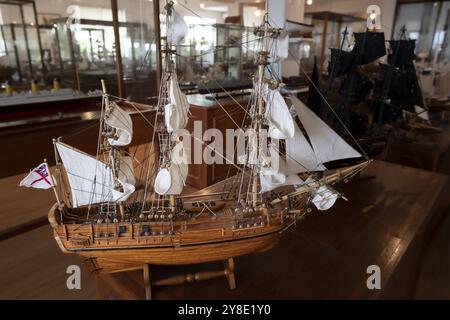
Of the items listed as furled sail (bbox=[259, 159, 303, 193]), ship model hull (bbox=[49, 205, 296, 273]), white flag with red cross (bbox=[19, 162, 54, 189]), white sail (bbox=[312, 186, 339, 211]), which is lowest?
ship model hull (bbox=[49, 205, 296, 273])

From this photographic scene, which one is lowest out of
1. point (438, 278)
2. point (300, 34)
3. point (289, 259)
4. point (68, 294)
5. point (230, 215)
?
point (438, 278)

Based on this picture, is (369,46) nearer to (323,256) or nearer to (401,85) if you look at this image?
(401,85)

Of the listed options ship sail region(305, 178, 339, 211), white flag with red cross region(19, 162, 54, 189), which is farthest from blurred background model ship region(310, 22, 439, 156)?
white flag with red cross region(19, 162, 54, 189)

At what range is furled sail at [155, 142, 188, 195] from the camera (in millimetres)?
904

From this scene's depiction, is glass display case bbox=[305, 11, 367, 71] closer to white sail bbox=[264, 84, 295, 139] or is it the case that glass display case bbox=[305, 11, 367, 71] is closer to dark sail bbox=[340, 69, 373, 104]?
dark sail bbox=[340, 69, 373, 104]

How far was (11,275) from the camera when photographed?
130 cm

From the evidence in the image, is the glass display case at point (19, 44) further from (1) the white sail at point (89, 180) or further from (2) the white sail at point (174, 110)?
(2) the white sail at point (174, 110)

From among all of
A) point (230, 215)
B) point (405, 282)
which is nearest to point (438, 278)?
point (405, 282)

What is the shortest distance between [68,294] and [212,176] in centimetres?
130

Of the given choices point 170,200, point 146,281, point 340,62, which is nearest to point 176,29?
point 170,200

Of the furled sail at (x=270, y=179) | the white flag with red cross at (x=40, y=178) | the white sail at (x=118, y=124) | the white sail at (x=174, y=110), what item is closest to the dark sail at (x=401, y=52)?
the furled sail at (x=270, y=179)

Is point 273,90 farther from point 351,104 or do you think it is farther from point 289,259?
point 351,104

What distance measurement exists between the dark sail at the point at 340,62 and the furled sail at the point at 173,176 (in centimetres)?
114

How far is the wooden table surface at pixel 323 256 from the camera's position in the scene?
0.99m
